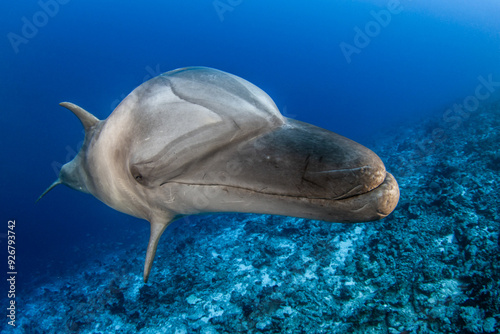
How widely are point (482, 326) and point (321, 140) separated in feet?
17.3

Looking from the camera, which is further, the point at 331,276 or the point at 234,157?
the point at 331,276

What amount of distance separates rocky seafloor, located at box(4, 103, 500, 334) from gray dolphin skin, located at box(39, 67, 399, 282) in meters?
4.78

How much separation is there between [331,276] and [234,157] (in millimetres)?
5824

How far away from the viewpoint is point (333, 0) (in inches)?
5935

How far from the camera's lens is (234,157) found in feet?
6.42

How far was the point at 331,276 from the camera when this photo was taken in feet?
21.8

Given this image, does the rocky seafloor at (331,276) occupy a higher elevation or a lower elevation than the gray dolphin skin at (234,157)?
lower

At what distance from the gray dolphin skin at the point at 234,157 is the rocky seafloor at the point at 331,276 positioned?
4.78 m

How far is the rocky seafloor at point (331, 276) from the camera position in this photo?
5.43 m

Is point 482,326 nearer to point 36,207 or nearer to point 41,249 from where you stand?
point 41,249

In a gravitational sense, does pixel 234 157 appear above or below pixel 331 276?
above

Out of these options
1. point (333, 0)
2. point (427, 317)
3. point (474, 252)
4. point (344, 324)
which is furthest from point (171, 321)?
point (333, 0)

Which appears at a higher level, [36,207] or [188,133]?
[188,133]

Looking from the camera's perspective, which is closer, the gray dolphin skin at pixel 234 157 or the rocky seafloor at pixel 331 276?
the gray dolphin skin at pixel 234 157
